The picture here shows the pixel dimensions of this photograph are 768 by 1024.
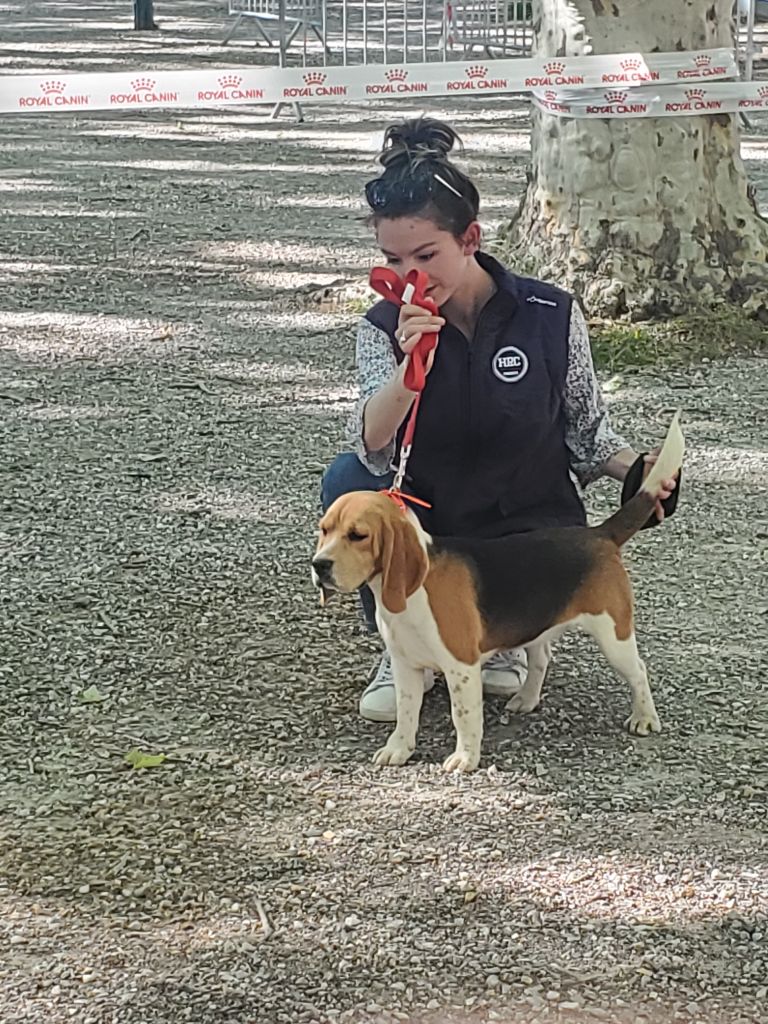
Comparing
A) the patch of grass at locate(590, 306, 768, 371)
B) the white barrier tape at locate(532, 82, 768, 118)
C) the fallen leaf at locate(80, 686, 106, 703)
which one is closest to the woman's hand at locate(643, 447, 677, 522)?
the fallen leaf at locate(80, 686, 106, 703)

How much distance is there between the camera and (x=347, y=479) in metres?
4.11

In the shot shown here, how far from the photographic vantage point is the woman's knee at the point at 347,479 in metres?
4.04

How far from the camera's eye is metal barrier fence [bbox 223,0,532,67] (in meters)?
16.8

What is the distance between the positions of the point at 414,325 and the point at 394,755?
1000 mm

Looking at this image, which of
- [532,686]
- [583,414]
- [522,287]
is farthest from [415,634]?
[522,287]

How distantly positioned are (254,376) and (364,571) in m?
3.92

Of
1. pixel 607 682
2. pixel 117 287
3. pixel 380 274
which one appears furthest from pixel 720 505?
pixel 117 287

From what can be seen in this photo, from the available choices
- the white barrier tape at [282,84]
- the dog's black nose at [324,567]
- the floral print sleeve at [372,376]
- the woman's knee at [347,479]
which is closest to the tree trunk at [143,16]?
the white barrier tape at [282,84]

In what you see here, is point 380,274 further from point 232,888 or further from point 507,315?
point 232,888

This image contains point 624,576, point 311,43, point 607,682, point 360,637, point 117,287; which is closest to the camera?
point 624,576

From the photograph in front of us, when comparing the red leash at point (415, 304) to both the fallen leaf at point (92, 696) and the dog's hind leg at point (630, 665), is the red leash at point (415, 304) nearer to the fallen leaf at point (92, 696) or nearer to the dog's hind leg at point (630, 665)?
the dog's hind leg at point (630, 665)

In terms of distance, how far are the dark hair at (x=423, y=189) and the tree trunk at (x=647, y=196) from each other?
3.93 meters

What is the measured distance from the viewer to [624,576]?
377cm

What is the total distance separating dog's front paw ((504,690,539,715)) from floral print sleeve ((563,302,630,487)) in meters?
0.59
